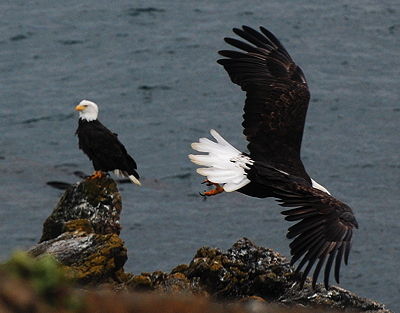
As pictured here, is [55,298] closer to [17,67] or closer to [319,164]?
[319,164]

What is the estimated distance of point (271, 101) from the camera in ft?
28.4

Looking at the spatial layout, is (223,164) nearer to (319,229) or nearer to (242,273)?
(242,273)

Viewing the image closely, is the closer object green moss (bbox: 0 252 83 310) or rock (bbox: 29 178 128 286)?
green moss (bbox: 0 252 83 310)

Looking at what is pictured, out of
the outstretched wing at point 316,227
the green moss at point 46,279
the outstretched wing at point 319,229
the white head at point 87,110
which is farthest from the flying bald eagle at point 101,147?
the green moss at point 46,279

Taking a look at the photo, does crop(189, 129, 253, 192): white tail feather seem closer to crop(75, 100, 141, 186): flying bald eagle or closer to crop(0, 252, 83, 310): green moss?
crop(75, 100, 141, 186): flying bald eagle

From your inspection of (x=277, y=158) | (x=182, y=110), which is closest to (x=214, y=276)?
(x=277, y=158)

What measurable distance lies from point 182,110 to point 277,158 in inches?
439

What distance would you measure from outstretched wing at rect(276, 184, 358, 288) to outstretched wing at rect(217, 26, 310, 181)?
1.00 meters

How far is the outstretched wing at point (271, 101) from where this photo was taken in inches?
333

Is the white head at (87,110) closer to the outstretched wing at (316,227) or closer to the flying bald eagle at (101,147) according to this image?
the flying bald eagle at (101,147)

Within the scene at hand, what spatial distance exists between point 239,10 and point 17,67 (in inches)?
287

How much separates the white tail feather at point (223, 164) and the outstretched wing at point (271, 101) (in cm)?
34

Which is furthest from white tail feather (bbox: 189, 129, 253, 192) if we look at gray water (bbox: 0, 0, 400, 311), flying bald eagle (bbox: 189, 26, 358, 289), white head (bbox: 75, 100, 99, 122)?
gray water (bbox: 0, 0, 400, 311)

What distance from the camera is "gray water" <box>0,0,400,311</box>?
15.1 m
